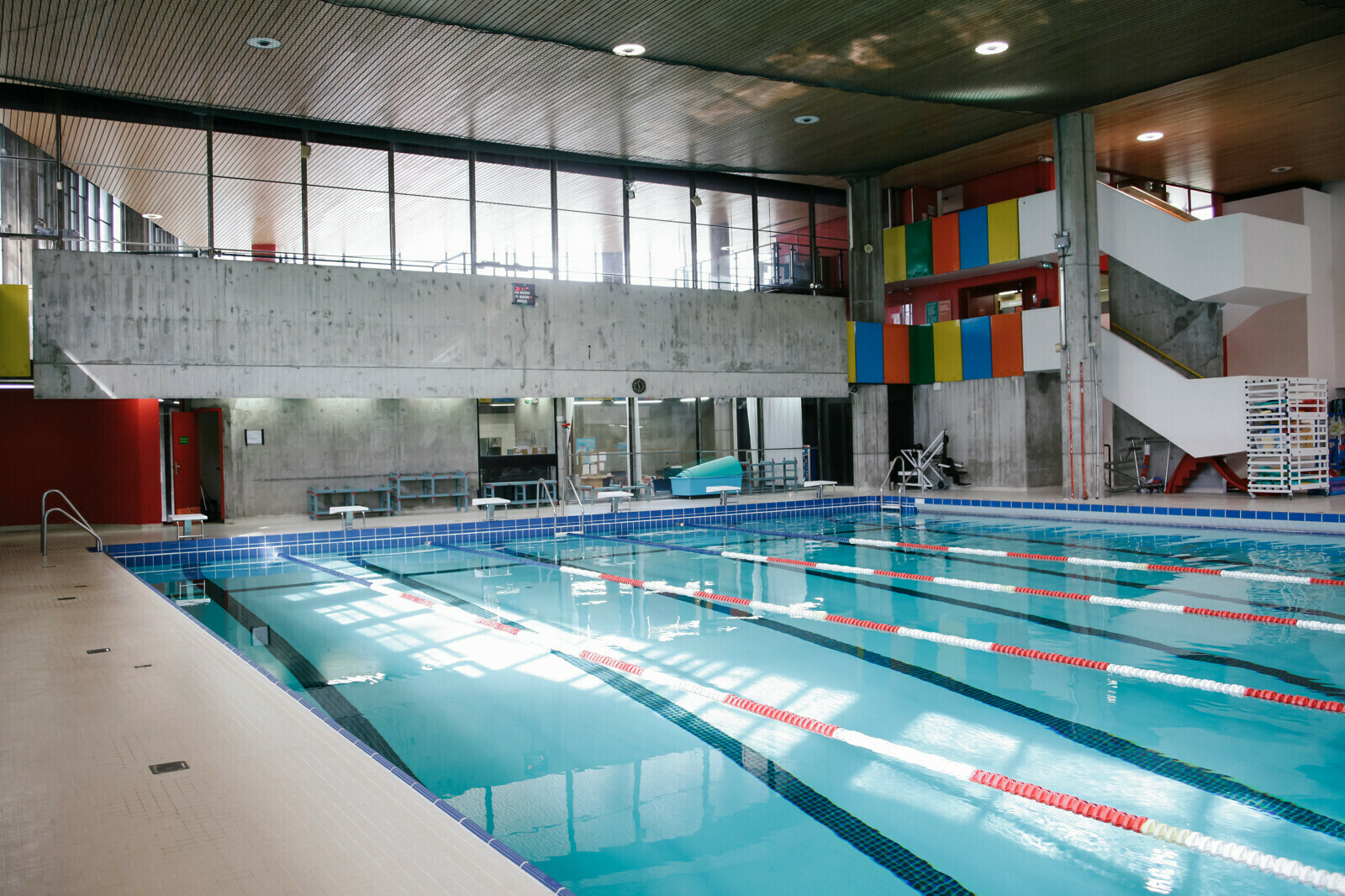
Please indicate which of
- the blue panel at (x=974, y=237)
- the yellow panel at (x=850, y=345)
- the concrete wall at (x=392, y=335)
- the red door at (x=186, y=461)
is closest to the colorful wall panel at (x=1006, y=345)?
the blue panel at (x=974, y=237)

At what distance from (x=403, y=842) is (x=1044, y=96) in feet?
42.0

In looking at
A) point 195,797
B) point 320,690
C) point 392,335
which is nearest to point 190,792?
point 195,797

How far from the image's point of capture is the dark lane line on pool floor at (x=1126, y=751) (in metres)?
3.18

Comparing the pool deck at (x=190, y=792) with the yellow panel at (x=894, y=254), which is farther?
the yellow panel at (x=894, y=254)

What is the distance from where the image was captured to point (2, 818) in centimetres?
272

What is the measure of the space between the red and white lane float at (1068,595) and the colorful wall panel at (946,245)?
842 cm

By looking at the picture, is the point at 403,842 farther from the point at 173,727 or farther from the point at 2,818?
the point at 173,727

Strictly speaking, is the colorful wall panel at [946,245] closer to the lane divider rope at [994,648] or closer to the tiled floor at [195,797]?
the lane divider rope at [994,648]

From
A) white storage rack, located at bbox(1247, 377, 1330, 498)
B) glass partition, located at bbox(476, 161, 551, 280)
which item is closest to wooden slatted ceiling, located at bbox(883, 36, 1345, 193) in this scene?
white storage rack, located at bbox(1247, 377, 1330, 498)

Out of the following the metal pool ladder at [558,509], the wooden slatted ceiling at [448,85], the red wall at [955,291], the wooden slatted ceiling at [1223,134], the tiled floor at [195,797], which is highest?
the wooden slatted ceiling at [1223,134]

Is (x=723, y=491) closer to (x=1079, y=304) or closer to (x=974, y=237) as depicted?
(x=1079, y=304)

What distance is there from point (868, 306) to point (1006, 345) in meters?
2.62

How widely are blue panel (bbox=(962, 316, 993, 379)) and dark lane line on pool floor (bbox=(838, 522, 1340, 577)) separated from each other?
447cm

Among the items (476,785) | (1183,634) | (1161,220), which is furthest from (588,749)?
(1161,220)
